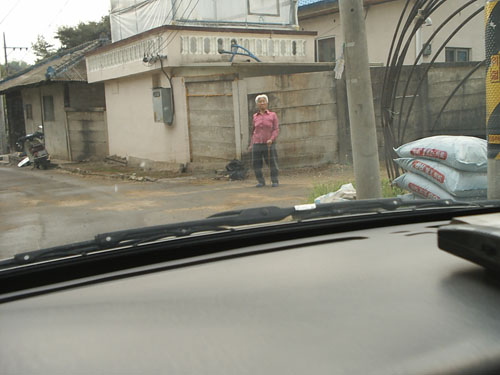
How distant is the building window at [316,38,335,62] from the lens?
16438mm

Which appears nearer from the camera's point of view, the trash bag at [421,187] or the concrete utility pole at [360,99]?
the trash bag at [421,187]

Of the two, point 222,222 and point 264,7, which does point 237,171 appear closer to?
point 222,222

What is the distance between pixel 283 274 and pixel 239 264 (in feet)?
0.58

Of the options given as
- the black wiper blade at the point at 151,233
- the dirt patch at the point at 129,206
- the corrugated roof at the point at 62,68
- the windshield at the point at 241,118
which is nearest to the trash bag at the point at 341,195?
the windshield at the point at 241,118

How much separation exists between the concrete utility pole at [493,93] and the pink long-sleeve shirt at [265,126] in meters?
5.90

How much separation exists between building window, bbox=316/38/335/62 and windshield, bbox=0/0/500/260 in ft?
0.14

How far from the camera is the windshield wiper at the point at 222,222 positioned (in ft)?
5.82

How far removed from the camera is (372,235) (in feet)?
6.91

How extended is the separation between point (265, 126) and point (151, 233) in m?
7.82

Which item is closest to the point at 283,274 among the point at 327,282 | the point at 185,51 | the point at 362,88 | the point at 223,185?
the point at 327,282

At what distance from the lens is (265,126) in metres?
9.67

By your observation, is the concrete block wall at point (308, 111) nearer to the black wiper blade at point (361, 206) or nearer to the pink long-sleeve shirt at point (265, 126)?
the pink long-sleeve shirt at point (265, 126)

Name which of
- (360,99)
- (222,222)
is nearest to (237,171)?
(360,99)

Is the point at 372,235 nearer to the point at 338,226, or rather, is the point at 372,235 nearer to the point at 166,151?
the point at 338,226
